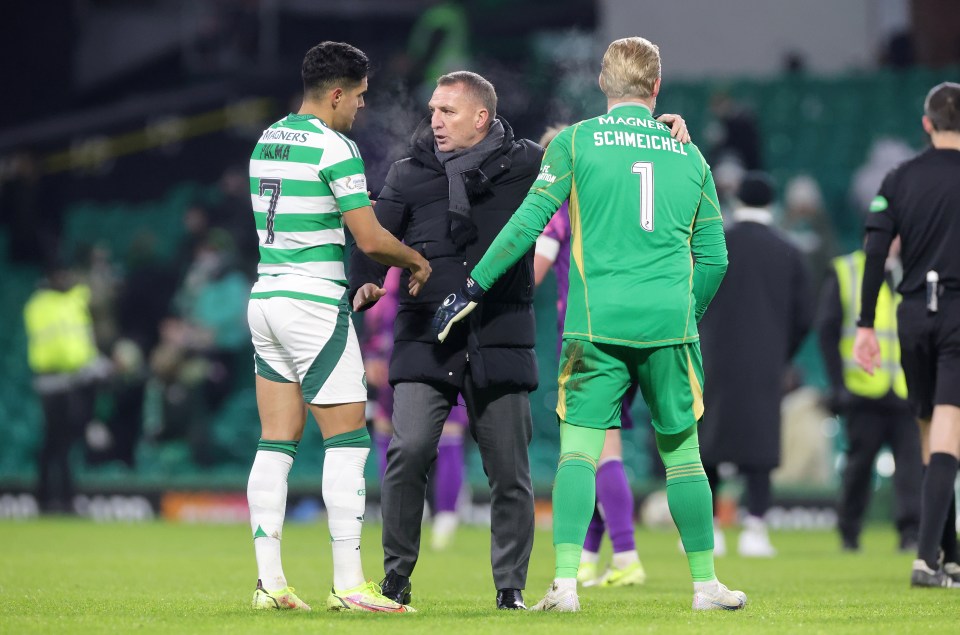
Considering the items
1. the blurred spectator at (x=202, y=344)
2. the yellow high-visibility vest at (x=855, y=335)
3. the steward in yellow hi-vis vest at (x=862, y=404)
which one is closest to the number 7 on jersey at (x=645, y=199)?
the yellow high-visibility vest at (x=855, y=335)

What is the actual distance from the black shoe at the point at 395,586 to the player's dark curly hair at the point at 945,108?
11.4ft

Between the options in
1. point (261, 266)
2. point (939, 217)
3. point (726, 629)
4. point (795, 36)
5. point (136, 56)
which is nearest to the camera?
point (726, 629)

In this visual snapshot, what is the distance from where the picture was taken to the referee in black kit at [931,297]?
23.9 ft

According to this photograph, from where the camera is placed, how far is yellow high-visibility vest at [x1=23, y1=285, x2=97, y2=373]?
55.9 ft

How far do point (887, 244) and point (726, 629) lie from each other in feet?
9.62

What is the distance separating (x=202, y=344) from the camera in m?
18.6

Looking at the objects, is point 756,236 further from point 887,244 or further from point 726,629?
point 726,629

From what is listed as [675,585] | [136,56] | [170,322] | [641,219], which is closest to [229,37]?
[136,56]

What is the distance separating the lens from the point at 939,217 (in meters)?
7.47

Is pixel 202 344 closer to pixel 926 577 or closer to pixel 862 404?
pixel 862 404

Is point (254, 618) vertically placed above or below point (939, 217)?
below

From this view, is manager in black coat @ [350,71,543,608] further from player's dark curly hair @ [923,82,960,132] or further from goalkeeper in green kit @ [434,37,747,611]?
player's dark curly hair @ [923,82,960,132]

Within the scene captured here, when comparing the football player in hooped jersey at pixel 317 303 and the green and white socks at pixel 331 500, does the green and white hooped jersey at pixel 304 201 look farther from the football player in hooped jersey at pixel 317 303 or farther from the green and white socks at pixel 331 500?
the green and white socks at pixel 331 500

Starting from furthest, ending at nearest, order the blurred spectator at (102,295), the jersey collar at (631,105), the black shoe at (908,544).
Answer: the blurred spectator at (102,295), the black shoe at (908,544), the jersey collar at (631,105)
